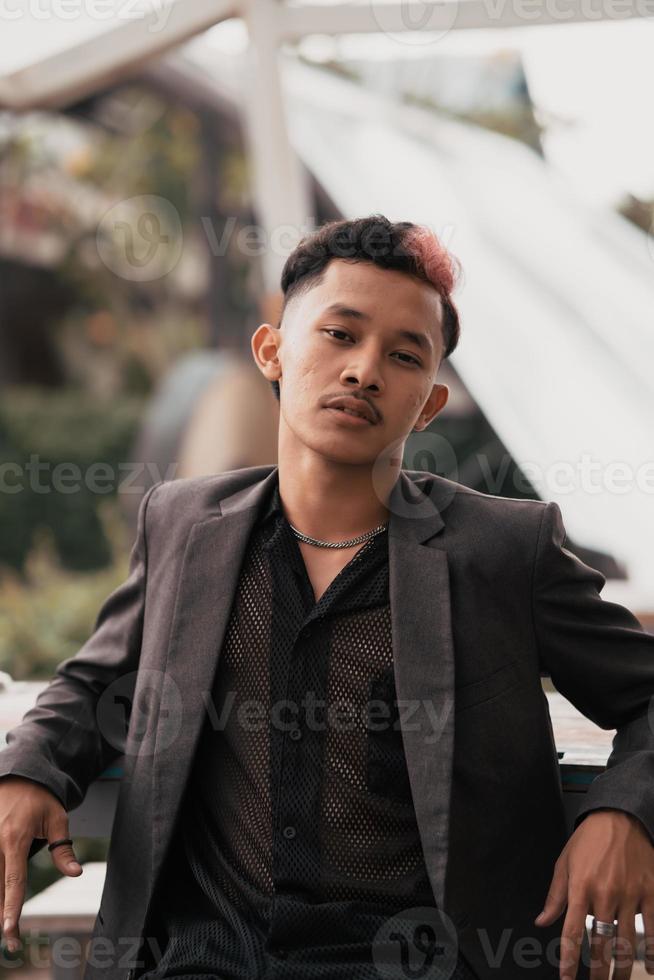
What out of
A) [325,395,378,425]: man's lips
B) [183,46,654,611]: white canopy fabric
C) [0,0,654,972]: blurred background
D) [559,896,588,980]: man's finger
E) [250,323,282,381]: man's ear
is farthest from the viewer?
[0,0,654,972]: blurred background

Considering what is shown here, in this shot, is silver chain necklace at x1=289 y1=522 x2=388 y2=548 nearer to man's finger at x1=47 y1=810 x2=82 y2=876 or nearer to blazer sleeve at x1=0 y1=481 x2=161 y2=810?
blazer sleeve at x1=0 y1=481 x2=161 y2=810

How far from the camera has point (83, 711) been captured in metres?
1.88

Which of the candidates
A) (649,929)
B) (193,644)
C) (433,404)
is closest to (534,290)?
(433,404)

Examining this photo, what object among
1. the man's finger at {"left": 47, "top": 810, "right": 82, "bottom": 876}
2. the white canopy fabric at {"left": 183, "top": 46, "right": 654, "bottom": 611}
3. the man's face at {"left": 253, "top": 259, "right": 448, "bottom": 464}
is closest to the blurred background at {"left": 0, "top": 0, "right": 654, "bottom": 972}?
the white canopy fabric at {"left": 183, "top": 46, "right": 654, "bottom": 611}

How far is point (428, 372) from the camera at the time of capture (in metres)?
1.84

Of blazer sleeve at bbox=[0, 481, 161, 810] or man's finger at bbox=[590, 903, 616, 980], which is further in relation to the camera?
blazer sleeve at bbox=[0, 481, 161, 810]

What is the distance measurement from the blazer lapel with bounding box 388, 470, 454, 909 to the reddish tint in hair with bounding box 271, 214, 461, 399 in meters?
Answer: 0.32

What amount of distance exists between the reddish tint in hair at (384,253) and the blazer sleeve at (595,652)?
16.3 inches

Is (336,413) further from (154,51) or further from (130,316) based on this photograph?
(130,316)

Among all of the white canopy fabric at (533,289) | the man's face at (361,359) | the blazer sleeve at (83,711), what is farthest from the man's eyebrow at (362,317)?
the white canopy fabric at (533,289)

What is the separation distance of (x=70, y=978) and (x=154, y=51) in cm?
297

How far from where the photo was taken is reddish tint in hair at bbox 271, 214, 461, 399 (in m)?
1.81

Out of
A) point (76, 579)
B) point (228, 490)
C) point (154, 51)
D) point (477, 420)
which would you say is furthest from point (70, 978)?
point (76, 579)

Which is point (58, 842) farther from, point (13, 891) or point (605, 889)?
point (605, 889)
